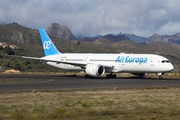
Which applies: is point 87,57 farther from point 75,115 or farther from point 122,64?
point 75,115

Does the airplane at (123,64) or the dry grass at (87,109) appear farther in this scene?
the airplane at (123,64)

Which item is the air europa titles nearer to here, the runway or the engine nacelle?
the engine nacelle

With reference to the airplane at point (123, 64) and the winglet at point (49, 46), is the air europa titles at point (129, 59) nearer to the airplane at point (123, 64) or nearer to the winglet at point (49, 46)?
the airplane at point (123, 64)

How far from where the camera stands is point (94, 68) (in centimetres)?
3544

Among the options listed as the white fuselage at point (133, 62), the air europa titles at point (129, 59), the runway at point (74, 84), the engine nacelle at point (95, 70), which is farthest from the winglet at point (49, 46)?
the runway at point (74, 84)

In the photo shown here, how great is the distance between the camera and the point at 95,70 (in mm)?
35219

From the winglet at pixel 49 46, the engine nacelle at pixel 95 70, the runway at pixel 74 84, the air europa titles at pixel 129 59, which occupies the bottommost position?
the runway at pixel 74 84

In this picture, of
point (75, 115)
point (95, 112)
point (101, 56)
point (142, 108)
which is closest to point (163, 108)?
point (142, 108)

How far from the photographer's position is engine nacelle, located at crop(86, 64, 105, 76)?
116 ft

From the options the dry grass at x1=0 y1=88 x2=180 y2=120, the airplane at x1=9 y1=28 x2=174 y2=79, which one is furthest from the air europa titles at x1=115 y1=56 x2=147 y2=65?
the dry grass at x1=0 y1=88 x2=180 y2=120

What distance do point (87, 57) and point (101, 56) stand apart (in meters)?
2.70

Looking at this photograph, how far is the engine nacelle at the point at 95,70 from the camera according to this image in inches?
1387

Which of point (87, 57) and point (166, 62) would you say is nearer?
point (166, 62)

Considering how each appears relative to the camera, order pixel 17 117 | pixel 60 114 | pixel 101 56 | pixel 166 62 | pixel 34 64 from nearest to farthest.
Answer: pixel 17 117, pixel 60 114, pixel 166 62, pixel 101 56, pixel 34 64
